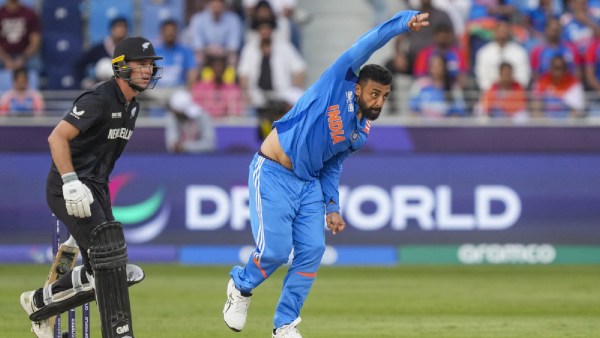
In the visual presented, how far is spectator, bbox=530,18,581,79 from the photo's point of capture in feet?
59.5

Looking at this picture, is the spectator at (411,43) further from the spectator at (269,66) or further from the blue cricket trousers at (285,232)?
the blue cricket trousers at (285,232)

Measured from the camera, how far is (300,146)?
838cm

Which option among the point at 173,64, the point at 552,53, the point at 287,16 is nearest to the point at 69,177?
the point at 173,64

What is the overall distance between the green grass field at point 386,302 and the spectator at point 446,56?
325 cm

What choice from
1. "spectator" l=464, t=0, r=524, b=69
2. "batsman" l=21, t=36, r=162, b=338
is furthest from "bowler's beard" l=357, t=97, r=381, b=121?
"spectator" l=464, t=0, r=524, b=69

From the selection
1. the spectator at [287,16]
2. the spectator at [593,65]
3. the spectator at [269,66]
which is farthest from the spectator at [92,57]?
the spectator at [593,65]

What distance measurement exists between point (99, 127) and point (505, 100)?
10.1 m

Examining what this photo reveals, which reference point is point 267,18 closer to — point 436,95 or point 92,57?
point 92,57

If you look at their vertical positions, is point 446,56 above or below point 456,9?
below

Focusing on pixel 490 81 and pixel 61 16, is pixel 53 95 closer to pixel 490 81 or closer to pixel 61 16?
pixel 61 16

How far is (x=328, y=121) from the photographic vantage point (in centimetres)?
834

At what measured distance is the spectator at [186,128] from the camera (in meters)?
16.1

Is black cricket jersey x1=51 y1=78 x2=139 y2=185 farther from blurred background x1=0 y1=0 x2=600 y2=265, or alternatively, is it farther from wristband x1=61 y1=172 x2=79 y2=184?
blurred background x1=0 y1=0 x2=600 y2=265

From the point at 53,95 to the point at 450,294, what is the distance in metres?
6.67
